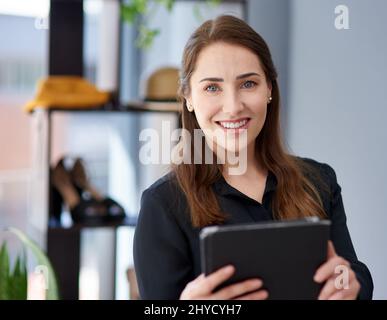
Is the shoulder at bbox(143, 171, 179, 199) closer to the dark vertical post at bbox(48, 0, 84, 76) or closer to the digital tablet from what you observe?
the digital tablet

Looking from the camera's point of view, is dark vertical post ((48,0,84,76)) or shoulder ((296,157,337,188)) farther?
dark vertical post ((48,0,84,76))

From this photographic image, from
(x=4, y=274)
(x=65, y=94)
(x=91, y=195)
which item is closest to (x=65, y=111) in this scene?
(x=65, y=94)

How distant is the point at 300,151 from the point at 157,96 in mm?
666

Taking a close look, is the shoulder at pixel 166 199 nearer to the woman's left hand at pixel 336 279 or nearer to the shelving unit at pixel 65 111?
the woman's left hand at pixel 336 279

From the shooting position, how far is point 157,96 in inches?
47.6

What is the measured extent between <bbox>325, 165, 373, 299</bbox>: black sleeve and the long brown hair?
0.05 feet

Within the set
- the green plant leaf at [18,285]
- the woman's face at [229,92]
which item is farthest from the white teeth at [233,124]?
the green plant leaf at [18,285]

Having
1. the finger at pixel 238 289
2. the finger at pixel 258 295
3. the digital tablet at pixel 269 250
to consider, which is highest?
the digital tablet at pixel 269 250

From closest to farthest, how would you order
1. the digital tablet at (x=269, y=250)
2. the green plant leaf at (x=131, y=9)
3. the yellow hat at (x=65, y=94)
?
1. the digital tablet at (x=269, y=250)
2. the yellow hat at (x=65, y=94)
3. the green plant leaf at (x=131, y=9)

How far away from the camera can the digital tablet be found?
413mm

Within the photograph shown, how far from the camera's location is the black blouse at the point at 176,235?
50 cm

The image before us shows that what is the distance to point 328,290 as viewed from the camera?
18.1 inches

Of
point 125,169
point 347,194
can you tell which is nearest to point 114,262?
point 125,169

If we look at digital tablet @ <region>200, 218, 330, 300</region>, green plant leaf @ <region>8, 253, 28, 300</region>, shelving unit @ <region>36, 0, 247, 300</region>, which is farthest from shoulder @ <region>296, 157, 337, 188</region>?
shelving unit @ <region>36, 0, 247, 300</region>
